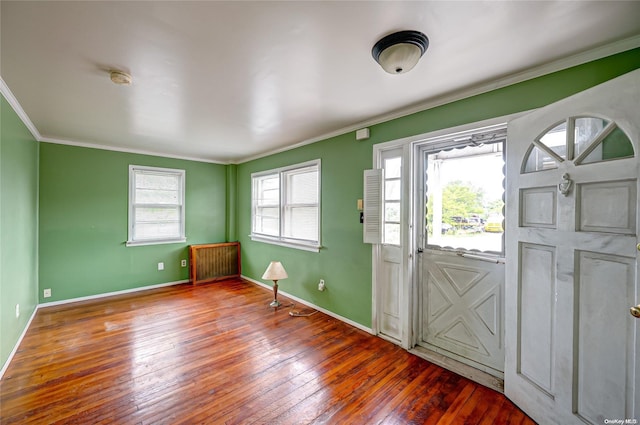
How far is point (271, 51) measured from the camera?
1.75 metres

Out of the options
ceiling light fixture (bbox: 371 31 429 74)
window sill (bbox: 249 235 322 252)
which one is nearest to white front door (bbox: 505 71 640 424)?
ceiling light fixture (bbox: 371 31 429 74)

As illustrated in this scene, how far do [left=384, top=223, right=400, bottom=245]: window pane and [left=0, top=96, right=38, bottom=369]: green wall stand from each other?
347cm

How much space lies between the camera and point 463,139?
2.48 meters

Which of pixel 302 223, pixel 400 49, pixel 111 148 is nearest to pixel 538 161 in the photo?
pixel 400 49

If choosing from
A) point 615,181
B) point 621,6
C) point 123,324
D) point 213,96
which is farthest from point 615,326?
point 123,324

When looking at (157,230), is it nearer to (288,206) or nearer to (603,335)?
(288,206)

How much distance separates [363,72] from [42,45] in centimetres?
208

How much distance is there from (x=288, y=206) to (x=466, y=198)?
2727 millimetres

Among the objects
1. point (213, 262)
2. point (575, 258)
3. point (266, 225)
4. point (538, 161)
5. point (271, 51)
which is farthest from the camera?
point (213, 262)

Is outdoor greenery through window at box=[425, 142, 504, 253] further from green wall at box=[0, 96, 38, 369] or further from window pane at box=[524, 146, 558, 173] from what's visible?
green wall at box=[0, 96, 38, 369]

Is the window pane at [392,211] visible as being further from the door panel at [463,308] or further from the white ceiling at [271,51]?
the white ceiling at [271,51]

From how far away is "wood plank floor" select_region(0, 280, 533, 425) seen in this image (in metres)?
1.86

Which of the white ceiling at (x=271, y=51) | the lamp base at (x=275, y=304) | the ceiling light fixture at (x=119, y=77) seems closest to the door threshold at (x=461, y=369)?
the lamp base at (x=275, y=304)

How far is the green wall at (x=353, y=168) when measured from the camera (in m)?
1.88
